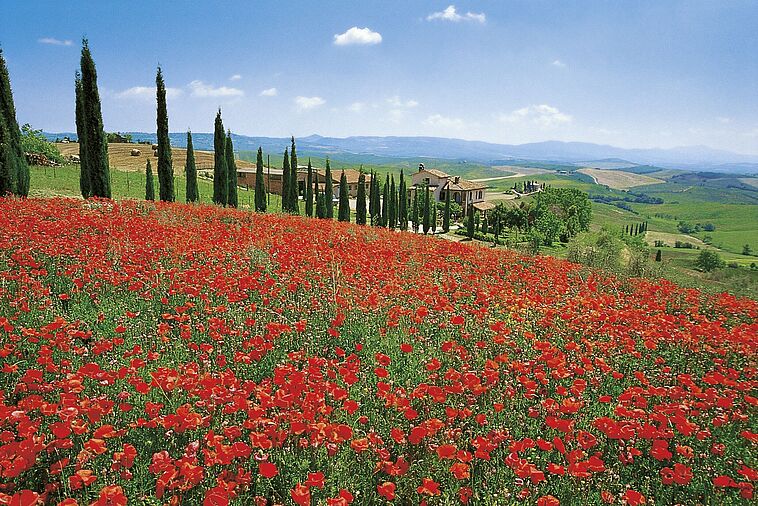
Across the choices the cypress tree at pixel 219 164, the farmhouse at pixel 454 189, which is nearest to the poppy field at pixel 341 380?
the cypress tree at pixel 219 164

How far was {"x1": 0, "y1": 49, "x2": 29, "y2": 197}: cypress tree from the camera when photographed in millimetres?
17594

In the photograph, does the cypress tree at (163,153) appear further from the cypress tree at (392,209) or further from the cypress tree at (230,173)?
the cypress tree at (392,209)

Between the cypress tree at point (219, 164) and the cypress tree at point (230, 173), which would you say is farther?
the cypress tree at point (230, 173)

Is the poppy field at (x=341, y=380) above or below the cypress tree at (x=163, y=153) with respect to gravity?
below

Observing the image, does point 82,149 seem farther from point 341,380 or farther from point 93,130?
point 341,380

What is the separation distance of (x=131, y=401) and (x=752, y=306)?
11.4 m

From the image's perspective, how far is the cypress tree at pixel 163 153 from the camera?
25.9 m

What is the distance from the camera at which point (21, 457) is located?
270 centimetres

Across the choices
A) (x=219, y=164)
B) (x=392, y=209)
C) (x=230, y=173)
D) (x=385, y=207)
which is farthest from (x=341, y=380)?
(x=385, y=207)

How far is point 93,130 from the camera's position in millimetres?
21188

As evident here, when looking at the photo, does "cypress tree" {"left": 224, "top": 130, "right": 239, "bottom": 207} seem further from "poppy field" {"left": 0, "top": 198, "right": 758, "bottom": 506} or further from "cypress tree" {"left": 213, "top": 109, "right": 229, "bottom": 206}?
"poppy field" {"left": 0, "top": 198, "right": 758, "bottom": 506}

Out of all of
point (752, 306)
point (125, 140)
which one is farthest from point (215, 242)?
point (125, 140)

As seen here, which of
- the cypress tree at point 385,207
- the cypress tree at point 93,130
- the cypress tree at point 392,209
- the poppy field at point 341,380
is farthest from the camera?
the cypress tree at point 385,207

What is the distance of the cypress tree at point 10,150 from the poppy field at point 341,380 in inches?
386
